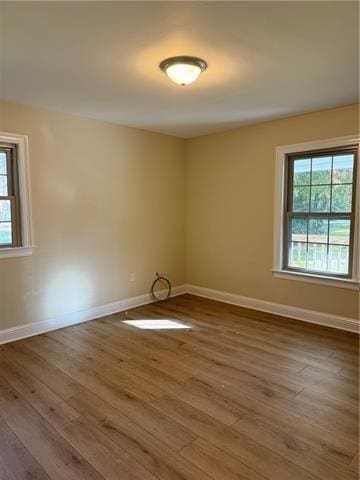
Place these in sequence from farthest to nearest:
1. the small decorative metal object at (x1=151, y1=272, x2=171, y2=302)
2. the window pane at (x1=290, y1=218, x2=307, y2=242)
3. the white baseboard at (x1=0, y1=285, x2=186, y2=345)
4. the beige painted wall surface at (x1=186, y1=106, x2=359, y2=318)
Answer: the small decorative metal object at (x1=151, y1=272, x2=171, y2=302) → the window pane at (x1=290, y1=218, x2=307, y2=242) → the beige painted wall surface at (x1=186, y1=106, x2=359, y2=318) → the white baseboard at (x1=0, y1=285, x2=186, y2=345)

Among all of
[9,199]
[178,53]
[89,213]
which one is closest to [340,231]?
[178,53]

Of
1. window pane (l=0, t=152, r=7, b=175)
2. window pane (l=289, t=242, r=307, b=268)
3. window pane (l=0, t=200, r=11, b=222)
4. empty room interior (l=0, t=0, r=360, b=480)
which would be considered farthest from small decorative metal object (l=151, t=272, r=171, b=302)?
window pane (l=0, t=152, r=7, b=175)

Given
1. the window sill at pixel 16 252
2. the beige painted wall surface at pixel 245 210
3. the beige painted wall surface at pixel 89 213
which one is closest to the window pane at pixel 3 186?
the beige painted wall surface at pixel 89 213

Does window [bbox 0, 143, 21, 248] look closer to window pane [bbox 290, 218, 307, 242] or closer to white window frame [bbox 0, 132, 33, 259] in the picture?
white window frame [bbox 0, 132, 33, 259]

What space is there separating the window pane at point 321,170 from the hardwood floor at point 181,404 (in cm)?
179

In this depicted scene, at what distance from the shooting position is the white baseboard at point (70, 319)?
11.4 ft

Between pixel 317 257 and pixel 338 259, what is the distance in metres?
0.25

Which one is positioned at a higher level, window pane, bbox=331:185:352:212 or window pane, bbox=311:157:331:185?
window pane, bbox=311:157:331:185

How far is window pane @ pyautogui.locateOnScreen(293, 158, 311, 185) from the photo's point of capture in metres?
4.00

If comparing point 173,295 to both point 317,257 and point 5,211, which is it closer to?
point 317,257

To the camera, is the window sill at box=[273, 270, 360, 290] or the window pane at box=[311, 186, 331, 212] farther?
the window pane at box=[311, 186, 331, 212]

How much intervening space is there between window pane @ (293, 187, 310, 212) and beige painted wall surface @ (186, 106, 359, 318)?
0.30m

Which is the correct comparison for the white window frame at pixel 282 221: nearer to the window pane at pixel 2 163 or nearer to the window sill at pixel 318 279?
the window sill at pixel 318 279

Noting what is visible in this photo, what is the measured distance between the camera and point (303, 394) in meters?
2.47
